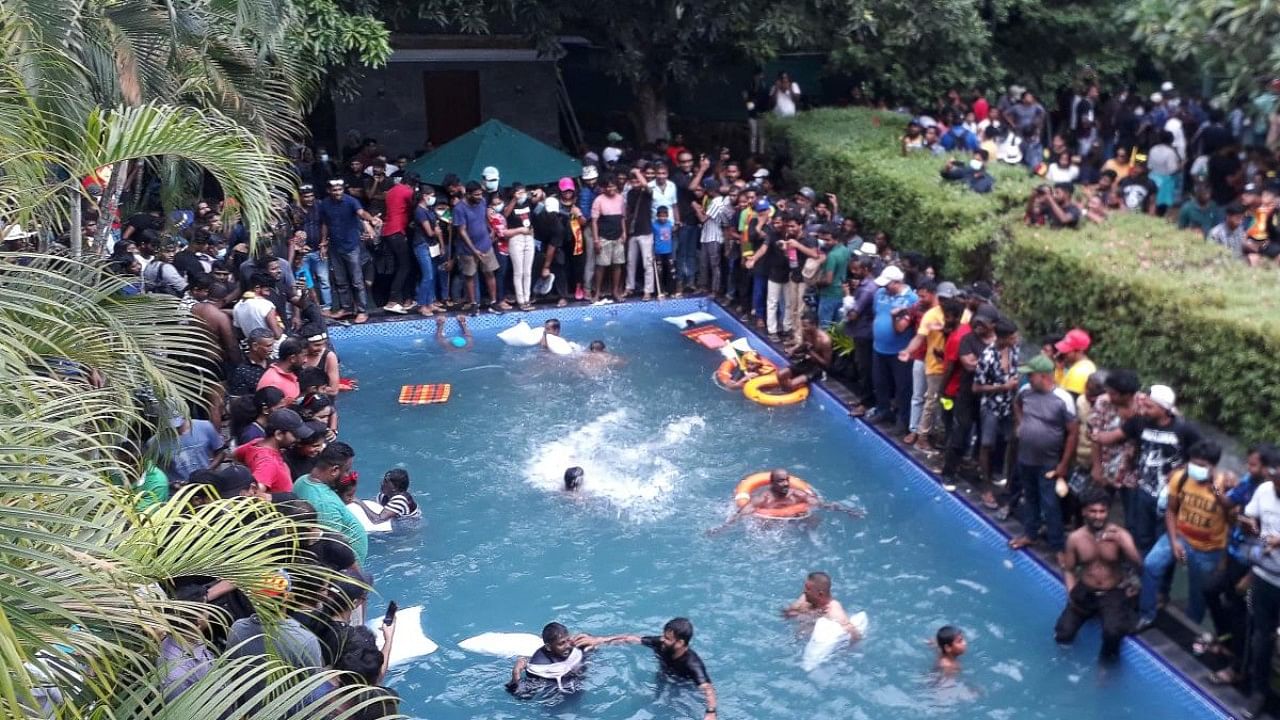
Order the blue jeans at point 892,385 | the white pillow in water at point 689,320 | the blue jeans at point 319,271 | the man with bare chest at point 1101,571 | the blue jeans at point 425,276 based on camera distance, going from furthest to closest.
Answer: the white pillow in water at point 689,320, the blue jeans at point 425,276, the blue jeans at point 319,271, the blue jeans at point 892,385, the man with bare chest at point 1101,571

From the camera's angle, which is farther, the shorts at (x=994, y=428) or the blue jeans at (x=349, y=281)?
the blue jeans at (x=349, y=281)

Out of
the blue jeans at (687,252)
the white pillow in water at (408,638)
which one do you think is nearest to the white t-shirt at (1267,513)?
the white pillow in water at (408,638)

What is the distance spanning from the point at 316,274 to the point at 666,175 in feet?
14.8

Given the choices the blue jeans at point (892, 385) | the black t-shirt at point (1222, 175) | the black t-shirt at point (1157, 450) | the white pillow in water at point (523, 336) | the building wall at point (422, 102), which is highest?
the building wall at point (422, 102)

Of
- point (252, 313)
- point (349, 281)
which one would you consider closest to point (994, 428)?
point (252, 313)

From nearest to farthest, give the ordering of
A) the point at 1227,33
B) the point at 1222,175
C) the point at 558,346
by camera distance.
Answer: the point at 1227,33
the point at 558,346
the point at 1222,175

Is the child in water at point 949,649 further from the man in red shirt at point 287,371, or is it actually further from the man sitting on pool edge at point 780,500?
the man in red shirt at point 287,371

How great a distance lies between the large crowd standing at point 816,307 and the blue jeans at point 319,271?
0.02 metres

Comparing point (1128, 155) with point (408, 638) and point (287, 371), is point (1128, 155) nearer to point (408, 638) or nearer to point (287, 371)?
point (287, 371)

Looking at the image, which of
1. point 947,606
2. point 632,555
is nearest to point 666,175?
Answer: point 632,555

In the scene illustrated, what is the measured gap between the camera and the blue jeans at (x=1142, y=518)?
805 centimetres

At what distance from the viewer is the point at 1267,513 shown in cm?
678

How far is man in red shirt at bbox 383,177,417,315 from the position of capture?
1448cm

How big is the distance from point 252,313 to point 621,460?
11.6 ft
